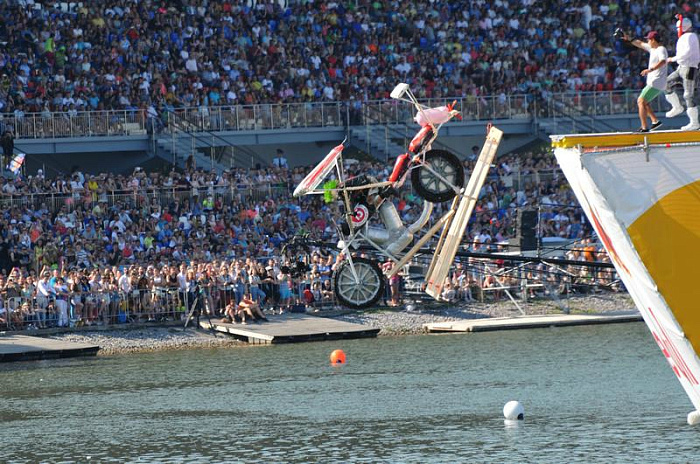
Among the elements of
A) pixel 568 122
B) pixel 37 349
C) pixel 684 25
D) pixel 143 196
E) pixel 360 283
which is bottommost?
pixel 37 349

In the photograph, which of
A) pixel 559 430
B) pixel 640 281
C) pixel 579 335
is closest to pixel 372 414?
pixel 559 430

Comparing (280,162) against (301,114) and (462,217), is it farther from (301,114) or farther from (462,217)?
(462,217)

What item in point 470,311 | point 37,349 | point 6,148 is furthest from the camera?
point 6,148

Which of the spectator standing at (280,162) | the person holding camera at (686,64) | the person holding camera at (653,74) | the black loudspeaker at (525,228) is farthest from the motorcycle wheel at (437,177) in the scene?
the spectator standing at (280,162)

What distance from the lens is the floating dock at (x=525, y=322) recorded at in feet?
118

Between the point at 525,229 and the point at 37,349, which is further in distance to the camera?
the point at 37,349

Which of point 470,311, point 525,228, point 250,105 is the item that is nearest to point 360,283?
point 525,228

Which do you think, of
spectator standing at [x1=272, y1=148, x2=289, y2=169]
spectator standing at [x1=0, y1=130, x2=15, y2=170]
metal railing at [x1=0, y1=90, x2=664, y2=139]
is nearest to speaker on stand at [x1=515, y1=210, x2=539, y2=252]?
spectator standing at [x1=0, y1=130, x2=15, y2=170]

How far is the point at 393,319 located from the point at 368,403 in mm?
9341

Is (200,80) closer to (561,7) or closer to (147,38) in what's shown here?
(147,38)

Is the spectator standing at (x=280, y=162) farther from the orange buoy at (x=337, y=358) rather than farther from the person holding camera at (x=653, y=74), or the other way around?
the person holding camera at (x=653, y=74)

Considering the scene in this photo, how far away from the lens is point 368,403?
27281mm

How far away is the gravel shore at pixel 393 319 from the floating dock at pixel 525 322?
451 millimetres

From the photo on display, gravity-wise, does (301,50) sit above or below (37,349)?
above
